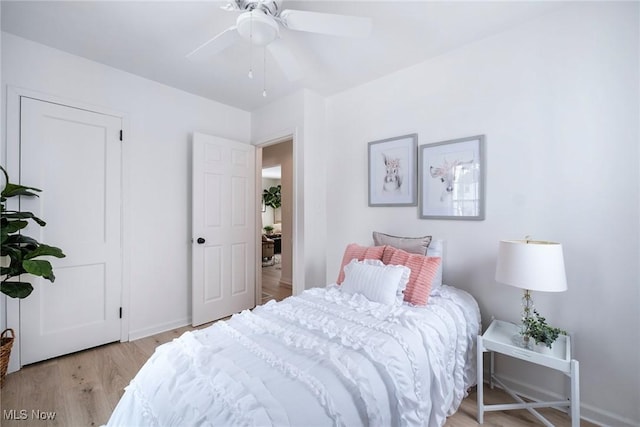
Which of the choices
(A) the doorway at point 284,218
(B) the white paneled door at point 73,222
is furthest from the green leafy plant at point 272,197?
(B) the white paneled door at point 73,222

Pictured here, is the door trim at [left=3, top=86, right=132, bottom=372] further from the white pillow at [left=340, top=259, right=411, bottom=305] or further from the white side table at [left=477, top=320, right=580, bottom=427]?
the white side table at [left=477, top=320, right=580, bottom=427]

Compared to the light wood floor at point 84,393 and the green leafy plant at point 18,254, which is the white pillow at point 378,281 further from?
the green leafy plant at point 18,254

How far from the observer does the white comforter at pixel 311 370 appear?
3.09ft

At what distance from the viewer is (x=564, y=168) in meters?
1.79

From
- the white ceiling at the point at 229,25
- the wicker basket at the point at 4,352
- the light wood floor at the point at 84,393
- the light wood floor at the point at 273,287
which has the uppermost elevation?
the white ceiling at the point at 229,25

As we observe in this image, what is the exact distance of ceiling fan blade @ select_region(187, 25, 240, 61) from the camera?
1576 millimetres

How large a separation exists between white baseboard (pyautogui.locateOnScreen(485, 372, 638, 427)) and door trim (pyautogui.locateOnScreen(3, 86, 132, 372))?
3.26m

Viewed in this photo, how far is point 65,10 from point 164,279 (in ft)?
7.59

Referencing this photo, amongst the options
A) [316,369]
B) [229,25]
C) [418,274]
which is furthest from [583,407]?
[229,25]

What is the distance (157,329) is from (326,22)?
3113 mm

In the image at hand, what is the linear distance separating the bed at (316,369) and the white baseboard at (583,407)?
0.41 meters

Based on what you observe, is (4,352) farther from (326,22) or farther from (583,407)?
(583,407)

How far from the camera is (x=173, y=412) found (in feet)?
3.13

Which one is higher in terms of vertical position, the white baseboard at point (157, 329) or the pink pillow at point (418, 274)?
the pink pillow at point (418, 274)
